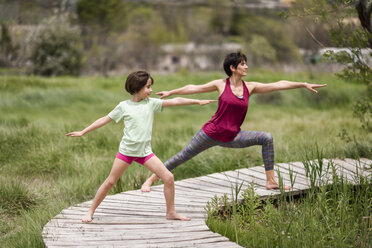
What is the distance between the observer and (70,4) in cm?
2234

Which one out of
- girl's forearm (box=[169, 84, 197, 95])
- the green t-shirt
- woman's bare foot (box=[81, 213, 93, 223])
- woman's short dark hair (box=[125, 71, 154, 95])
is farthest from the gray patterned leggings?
woman's bare foot (box=[81, 213, 93, 223])

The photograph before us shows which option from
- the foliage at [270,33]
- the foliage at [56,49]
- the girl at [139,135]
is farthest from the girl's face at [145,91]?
the foliage at [270,33]

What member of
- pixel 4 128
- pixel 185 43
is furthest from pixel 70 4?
pixel 4 128

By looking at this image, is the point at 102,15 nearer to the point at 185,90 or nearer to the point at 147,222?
the point at 185,90

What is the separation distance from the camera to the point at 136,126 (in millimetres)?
4012

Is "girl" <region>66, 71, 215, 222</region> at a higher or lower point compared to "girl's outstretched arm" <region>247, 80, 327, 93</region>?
lower

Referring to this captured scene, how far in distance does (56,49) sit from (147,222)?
1699 centimetres

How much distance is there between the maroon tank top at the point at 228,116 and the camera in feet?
16.0

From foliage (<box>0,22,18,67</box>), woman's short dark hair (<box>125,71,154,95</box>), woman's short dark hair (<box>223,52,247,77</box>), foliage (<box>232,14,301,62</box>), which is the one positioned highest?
foliage (<box>232,14,301,62</box>)

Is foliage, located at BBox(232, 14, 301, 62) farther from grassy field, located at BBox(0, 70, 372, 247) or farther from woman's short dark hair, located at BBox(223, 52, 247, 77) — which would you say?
woman's short dark hair, located at BBox(223, 52, 247, 77)

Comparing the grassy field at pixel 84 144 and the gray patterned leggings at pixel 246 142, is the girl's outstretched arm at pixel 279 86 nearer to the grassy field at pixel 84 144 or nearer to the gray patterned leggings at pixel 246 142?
the gray patterned leggings at pixel 246 142

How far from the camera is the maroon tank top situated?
4867 millimetres

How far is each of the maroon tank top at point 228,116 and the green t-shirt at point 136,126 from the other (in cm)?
102

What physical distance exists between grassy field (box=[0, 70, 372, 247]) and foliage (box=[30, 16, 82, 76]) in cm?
436
